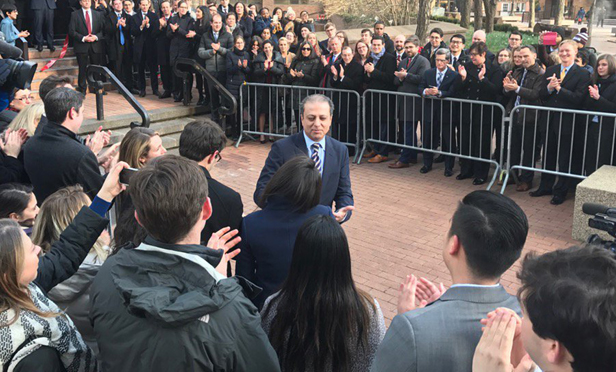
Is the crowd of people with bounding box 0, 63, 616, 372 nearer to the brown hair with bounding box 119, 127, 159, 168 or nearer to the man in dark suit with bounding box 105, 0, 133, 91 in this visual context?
the brown hair with bounding box 119, 127, 159, 168

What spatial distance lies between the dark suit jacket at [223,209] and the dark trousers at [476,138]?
19.4ft

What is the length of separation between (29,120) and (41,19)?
9024mm

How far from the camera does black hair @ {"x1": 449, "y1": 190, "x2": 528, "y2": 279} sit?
7.77ft

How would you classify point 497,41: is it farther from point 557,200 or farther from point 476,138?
point 557,200

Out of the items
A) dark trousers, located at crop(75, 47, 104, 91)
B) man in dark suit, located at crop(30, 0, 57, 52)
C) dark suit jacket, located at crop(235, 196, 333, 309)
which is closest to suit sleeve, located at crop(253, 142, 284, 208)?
dark suit jacket, located at crop(235, 196, 333, 309)

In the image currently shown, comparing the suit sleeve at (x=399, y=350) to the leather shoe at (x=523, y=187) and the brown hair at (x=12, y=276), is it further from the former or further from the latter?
the leather shoe at (x=523, y=187)

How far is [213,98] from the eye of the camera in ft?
38.3

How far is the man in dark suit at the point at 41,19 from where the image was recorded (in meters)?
13.0

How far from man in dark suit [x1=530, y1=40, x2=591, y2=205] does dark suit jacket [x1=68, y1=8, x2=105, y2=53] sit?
8.48 metres

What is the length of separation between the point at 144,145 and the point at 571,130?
19.9 feet

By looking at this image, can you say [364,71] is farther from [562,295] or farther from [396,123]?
[562,295]

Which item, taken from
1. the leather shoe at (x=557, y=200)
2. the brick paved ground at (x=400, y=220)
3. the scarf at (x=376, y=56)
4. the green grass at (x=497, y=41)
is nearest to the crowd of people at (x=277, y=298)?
the brick paved ground at (x=400, y=220)

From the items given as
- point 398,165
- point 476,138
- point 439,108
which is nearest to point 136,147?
point 476,138

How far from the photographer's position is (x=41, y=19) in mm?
13094
